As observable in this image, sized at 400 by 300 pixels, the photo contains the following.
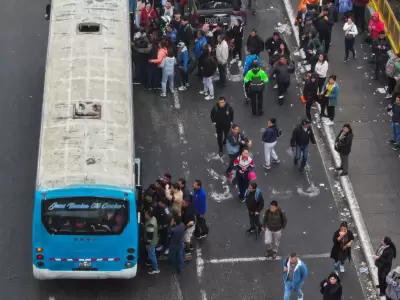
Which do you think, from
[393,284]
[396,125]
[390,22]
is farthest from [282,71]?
[393,284]

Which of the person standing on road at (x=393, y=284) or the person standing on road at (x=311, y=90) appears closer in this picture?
the person standing on road at (x=393, y=284)

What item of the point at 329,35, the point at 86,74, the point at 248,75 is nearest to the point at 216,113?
the point at 248,75

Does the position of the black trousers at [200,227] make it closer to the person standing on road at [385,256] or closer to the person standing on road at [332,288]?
the person standing on road at [332,288]

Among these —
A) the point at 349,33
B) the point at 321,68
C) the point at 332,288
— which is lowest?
the point at 332,288

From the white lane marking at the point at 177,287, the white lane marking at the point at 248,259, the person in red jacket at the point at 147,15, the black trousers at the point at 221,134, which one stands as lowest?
the white lane marking at the point at 177,287

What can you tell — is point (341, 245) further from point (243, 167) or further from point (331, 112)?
point (331, 112)

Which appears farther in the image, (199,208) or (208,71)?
(208,71)

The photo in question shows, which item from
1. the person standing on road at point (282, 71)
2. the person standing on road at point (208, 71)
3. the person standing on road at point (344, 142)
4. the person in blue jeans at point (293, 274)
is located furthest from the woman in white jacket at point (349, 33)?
the person in blue jeans at point (293, 274)
